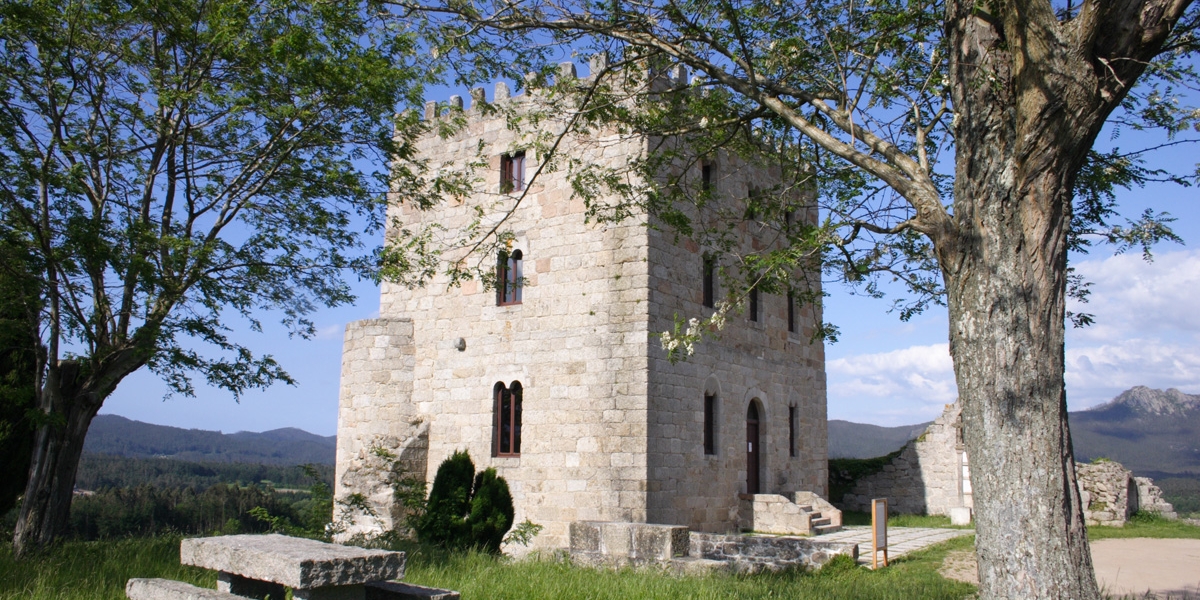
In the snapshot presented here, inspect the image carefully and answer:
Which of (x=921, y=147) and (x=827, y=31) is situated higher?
(x=827, y=31)

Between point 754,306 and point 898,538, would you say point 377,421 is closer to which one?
point 754,306

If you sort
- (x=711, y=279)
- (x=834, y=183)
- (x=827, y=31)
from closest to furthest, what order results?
1. (x=827, y=31)
2. (x=834, y=183)
3. (x=711, y=279)

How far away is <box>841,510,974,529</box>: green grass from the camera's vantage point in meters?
17.3

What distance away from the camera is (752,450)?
629 inches

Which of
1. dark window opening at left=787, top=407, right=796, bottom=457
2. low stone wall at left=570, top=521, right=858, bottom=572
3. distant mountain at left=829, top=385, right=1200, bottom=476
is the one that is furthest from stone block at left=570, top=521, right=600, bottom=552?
distant mountain at left=829, top=385, right=1200, bottom=476

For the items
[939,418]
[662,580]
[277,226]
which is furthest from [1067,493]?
[939,418]

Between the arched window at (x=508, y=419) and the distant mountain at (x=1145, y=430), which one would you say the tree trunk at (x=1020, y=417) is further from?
the distant mountain at (x=1145, y=430)

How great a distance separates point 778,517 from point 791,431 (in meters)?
2.99

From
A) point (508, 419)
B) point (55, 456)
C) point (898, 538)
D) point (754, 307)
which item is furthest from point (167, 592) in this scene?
point (754, 307)

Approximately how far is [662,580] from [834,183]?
499cm

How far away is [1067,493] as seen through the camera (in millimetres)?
5352

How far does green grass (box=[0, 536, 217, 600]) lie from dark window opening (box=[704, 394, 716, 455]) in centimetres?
810

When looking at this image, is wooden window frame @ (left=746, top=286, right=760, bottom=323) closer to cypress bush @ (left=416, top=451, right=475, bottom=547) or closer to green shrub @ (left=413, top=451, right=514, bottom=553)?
green shrub @ (left=413, top=451, right=514, bottom=553)

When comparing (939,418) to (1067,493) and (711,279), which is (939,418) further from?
(1067,493)
